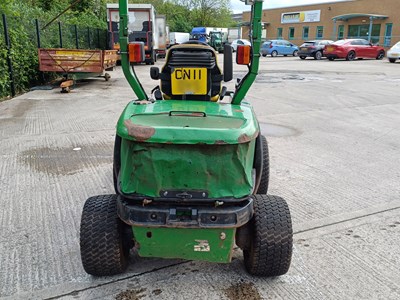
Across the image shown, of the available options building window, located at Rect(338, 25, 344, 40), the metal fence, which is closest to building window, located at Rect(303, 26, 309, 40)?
building window, located at Rect(338, 25, 344, 40)

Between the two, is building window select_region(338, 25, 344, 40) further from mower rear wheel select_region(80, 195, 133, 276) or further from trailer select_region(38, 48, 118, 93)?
mower rear wheel select_region(80, 195, 133, 276)

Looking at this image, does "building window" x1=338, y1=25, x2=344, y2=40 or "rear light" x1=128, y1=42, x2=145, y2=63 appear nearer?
"rear light" x1=128, y1=42, x2=145, y2=63

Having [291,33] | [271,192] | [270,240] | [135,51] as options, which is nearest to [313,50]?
[291,33]

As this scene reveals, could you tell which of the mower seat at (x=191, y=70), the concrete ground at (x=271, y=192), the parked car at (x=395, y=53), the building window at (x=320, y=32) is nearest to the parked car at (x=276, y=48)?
the parked car at (x=395, y=53)

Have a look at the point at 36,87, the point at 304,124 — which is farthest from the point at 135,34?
the point at 304,124

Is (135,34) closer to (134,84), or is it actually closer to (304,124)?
(304,124)

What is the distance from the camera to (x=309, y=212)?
12.8 ft

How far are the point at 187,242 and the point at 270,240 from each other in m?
0.57

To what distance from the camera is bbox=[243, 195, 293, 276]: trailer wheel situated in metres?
2.62

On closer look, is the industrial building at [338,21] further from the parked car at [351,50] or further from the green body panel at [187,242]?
the green body panel at [187,242]

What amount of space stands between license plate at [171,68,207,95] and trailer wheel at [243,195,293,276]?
1130 millimetres

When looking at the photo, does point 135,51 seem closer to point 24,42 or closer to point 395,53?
point 24,42

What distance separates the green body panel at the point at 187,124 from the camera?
229 cm

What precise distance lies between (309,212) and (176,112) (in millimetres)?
1962
